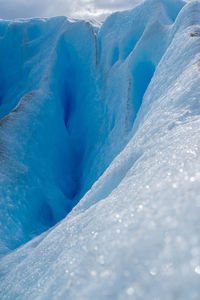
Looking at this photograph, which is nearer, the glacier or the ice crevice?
the glacier

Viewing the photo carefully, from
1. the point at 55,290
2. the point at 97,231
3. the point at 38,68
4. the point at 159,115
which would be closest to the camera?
the point at 55,290

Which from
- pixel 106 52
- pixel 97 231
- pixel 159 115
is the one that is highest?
pixel 97 231

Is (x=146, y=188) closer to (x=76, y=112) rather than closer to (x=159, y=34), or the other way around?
(x=159, y=34)

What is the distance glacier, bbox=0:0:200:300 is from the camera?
949mm

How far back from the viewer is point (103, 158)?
4285 millimetres

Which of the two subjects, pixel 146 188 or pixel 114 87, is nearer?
pixel 146 188

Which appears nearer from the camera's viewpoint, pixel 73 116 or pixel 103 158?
pixel 103 158

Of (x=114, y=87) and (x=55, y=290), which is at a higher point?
(x=55, y=290)

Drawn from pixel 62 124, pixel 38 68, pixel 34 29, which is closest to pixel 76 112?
pixel 62 124

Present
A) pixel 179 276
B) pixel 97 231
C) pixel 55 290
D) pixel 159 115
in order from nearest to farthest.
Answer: pixel 179 276, pixel 55 290, pixel 97 231, pixel 159 115

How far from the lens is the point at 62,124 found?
5441mm

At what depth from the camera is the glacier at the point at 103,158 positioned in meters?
0.95

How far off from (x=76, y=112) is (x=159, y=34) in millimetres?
2445

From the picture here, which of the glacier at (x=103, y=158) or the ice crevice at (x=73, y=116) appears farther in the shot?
the ice crevice at (x=73, y=116)
